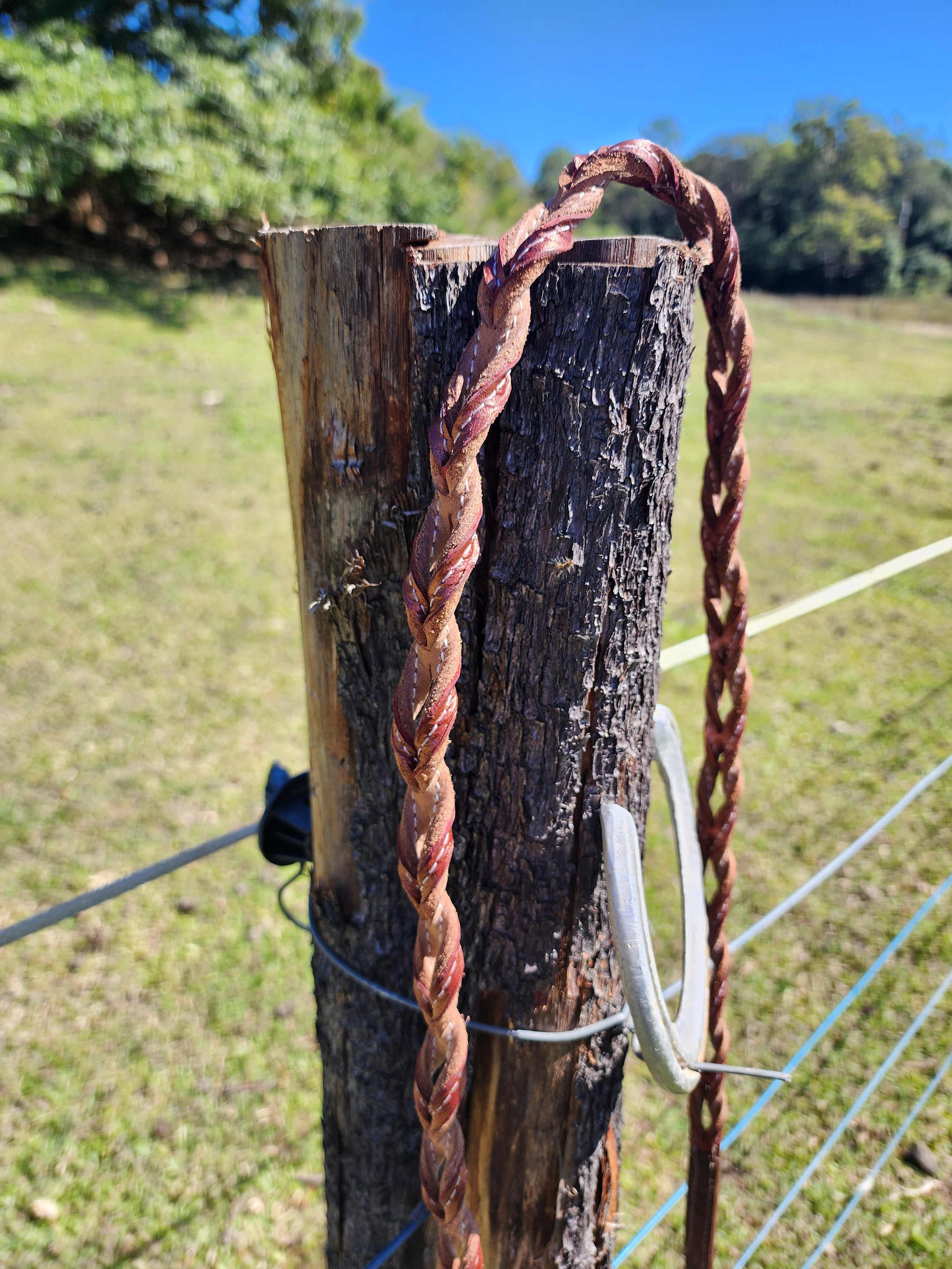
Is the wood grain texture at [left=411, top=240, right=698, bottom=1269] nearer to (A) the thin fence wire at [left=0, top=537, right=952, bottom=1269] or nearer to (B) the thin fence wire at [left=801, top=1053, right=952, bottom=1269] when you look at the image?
Result: (A) the thin fence wire at [left=0, top=537, right=952, bottom=1269]

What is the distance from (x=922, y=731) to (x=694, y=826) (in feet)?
12.0

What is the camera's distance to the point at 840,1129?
1.56 meters

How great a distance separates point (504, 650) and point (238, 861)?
277 centimetres

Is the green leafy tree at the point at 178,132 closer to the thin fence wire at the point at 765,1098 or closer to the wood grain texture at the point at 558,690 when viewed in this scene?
the wood grain texture at the point at 558,690

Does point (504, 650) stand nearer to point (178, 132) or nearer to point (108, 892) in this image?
point (108, 892)

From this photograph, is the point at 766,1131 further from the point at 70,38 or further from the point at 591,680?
the point at 70,38

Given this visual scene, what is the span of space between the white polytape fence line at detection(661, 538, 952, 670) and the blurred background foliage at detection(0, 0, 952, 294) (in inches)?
142

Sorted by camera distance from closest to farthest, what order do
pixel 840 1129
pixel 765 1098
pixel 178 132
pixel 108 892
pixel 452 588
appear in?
pixel 452 588 → pixel 108 892 → pixel 765 1098 → pixel 840 1129 → pixel 178 132

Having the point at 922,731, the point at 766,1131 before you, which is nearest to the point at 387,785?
the point at 766,1131

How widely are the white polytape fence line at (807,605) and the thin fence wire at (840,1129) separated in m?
0.96

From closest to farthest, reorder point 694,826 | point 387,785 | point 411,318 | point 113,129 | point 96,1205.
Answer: point 411,318 → point 387,785 → point 694,826 → point 96,1205 → point 113,129

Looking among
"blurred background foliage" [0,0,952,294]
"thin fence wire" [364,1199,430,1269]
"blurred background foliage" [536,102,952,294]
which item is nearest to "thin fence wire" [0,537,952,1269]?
"thin fence wire" [364,1199,430,1269]

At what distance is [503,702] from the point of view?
859mm

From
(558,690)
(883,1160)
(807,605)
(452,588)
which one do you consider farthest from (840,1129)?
(452,588)
